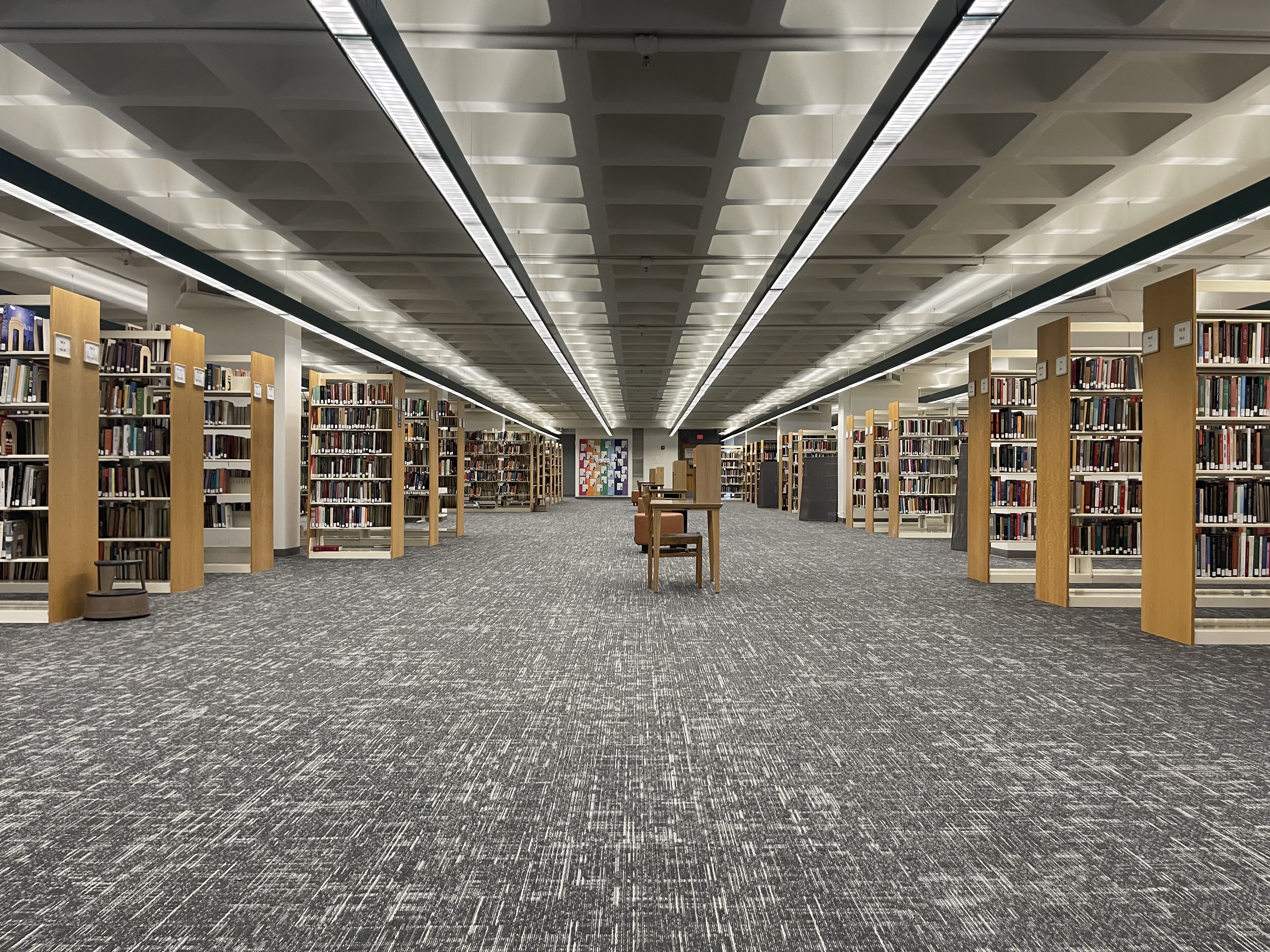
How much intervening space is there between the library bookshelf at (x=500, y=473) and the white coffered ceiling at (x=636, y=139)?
14151mm

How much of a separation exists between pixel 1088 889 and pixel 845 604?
4.95m

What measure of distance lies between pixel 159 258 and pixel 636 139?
437cm

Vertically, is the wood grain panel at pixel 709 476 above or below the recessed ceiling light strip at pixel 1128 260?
below

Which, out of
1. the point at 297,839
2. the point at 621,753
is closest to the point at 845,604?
the point at 621,753

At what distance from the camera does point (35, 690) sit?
4324 mm

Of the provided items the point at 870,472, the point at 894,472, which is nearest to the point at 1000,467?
the point at 894,472

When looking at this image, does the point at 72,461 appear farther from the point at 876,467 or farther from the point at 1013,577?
the point at 876,467

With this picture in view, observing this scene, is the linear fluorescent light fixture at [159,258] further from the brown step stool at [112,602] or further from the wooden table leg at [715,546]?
the wooden table leg at [715,546]

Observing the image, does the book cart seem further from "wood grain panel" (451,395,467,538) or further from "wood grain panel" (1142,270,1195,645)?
"wood grain panel" (1142,270,1195,645)

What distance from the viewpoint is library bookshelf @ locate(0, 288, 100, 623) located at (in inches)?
251

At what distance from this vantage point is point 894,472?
14.9 m

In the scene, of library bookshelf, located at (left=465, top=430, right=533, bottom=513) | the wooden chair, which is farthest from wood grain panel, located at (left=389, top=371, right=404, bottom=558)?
library bookshelf, located at (left=465, top=430, right=533, bottom=513)

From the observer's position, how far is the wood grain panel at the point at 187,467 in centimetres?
779

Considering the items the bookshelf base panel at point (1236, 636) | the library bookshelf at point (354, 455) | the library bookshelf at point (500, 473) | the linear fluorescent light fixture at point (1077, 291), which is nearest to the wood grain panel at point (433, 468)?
the library bookshelf at point (354, 455)
